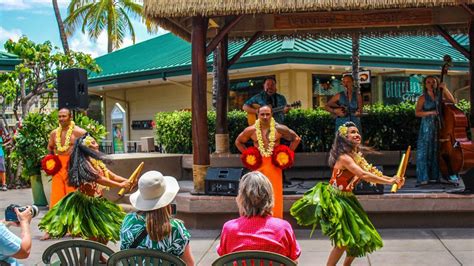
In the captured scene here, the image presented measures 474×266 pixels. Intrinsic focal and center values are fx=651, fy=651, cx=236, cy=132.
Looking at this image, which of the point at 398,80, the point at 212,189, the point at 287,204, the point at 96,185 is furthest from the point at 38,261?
the point at 398,80

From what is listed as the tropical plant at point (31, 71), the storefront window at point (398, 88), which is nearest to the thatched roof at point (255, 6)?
the tropical plant at point (31, 71)

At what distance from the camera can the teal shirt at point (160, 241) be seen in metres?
4.08

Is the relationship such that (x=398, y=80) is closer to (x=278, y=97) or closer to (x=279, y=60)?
(x=279, y=60)

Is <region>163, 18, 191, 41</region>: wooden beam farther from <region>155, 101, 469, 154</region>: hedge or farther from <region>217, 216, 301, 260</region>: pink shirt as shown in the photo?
<region>217, 216, 301, 260</region>: pink shirt

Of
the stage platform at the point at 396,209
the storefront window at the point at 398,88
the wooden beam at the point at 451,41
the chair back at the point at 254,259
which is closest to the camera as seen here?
the chair back at the point at 254,259

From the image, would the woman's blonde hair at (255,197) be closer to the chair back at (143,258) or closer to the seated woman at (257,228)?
the seated woman at (257,228)

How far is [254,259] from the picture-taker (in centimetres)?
370

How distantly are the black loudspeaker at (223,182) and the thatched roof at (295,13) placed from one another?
7.02 ft

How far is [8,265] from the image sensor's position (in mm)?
4227

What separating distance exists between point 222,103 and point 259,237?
8184mm

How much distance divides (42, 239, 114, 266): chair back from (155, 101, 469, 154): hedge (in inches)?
329

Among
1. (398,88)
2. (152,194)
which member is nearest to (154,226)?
(152,194)

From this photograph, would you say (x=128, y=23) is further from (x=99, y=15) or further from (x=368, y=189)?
(x=368, y=189)

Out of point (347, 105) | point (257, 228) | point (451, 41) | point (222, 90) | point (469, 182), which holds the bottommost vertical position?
point (469, 182)
